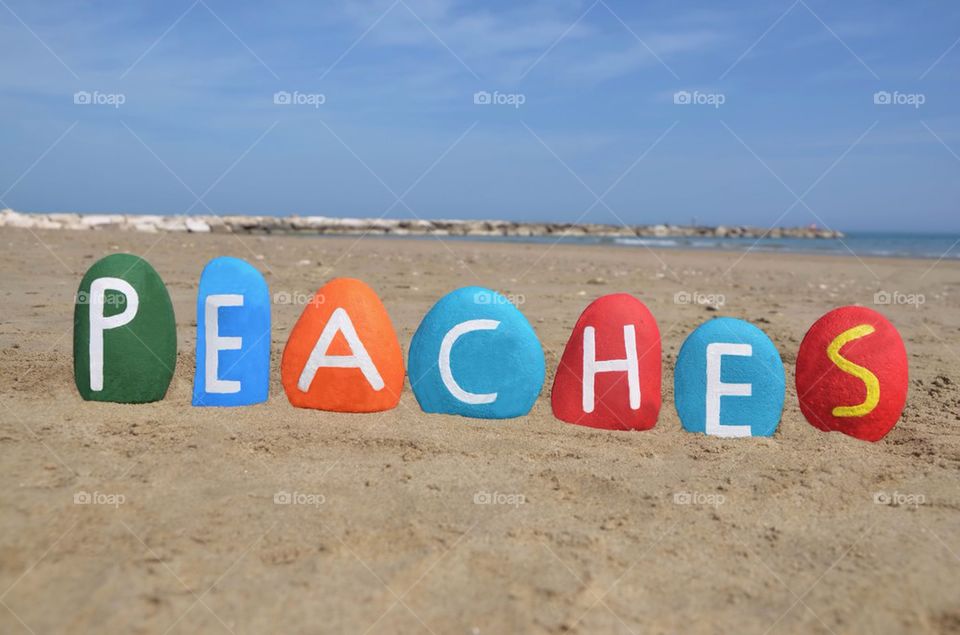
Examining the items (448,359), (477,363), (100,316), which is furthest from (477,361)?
(100,316)

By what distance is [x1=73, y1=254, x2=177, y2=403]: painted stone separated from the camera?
4.23 meters

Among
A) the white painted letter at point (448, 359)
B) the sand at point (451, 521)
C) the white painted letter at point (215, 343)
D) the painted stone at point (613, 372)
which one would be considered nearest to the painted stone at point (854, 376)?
the sand at point (451, 521)

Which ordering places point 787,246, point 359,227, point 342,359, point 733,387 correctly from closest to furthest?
point 733,387 < point 342,359 < point 787,246 < point 359,227

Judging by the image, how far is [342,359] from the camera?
4.30 m

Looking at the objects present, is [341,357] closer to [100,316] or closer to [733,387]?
[100,316]

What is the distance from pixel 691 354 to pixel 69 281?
733 centimetres

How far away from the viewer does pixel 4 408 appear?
393cm

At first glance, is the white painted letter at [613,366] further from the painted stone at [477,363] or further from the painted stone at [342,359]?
the painted stone at [342,359]

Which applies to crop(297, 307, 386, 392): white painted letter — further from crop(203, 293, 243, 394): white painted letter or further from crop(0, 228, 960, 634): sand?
crop(203, 293, 243, 394): white painted letter

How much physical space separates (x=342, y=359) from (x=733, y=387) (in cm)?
220

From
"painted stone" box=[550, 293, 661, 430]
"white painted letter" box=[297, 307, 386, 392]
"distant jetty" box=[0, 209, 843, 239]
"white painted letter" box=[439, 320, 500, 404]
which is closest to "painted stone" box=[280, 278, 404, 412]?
"white painted letter" box=[297, 307, 386, 392]

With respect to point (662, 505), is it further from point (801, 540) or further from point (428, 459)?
point (428, 459)

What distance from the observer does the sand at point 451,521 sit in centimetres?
225

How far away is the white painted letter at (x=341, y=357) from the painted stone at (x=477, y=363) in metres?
0.27
